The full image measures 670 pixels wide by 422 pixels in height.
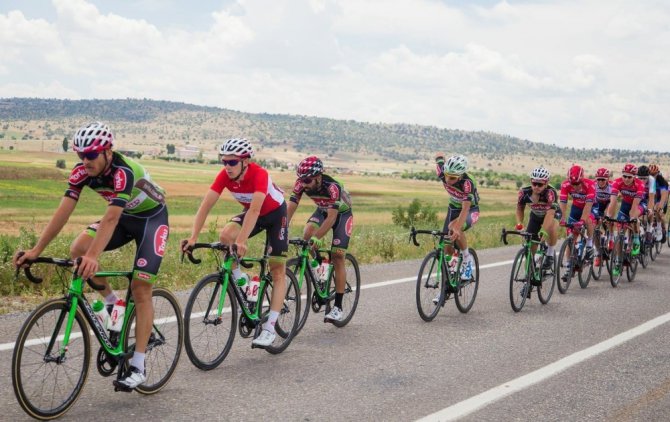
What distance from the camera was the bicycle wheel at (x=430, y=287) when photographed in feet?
28.4

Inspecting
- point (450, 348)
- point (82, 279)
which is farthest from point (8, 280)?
point (450, 348)

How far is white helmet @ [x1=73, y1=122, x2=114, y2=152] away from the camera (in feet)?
15.7

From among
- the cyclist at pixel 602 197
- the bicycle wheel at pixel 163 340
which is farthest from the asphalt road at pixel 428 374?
the cyclist at pixel 602 197

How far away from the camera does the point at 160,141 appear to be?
7407 inches

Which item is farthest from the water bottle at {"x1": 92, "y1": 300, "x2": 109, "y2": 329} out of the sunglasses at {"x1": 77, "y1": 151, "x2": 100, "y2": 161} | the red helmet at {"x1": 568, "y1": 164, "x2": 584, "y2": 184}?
the red helmet at {"x1": 568, "y1": 164, "x2": 584, "y2": 184}

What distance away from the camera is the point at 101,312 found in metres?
5.22

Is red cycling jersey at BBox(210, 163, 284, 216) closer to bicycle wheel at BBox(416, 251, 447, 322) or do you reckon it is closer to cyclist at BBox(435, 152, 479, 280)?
bicycle wheel at BBox(416, 251, 447, 322)

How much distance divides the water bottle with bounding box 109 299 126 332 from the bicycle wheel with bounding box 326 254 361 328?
10.6 feet

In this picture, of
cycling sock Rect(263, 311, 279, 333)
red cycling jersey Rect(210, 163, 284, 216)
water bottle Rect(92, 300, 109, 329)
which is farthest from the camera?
cycling sock Rect(263, 311, 279, 333)

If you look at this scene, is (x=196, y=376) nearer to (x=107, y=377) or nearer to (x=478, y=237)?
(x=107, y=377)

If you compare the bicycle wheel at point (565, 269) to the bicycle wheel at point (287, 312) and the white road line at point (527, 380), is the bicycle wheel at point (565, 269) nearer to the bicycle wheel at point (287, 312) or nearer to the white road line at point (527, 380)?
the white road line at point (527, 380)

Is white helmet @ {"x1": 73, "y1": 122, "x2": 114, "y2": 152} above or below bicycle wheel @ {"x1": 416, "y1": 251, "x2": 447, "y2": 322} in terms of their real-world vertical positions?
above

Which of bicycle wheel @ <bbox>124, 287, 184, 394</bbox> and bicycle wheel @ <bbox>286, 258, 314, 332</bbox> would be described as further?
bicycle wheel @ <bbox>286, 258, 314, 332</bbox>

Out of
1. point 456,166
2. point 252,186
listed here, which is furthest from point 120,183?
point 456,166
